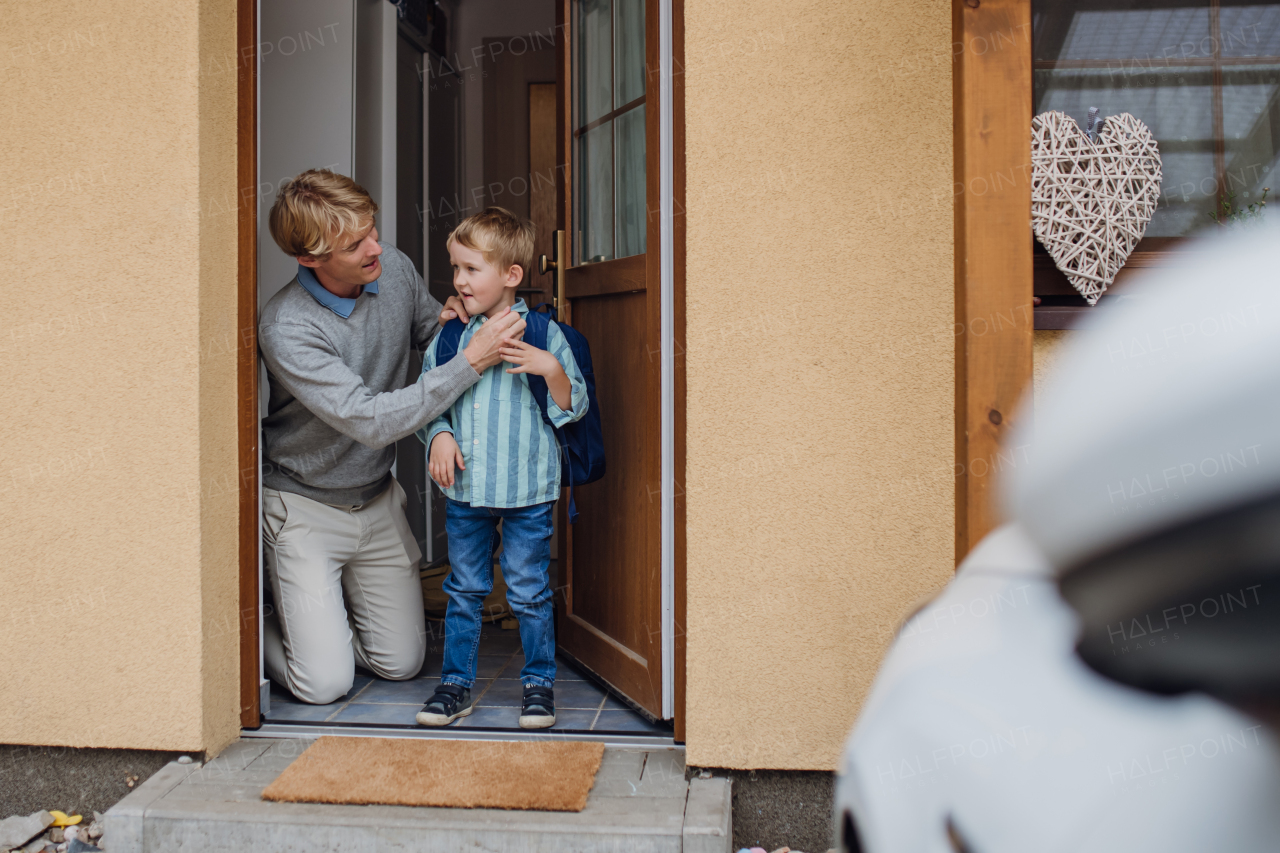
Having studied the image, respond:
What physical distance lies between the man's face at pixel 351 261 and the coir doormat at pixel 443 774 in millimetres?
1302

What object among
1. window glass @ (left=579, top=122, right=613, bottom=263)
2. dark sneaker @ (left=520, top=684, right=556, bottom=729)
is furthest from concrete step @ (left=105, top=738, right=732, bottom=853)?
window glass @ (left=579, top=122, right=613, bottom=263)

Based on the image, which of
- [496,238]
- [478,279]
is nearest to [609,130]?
[496,238]

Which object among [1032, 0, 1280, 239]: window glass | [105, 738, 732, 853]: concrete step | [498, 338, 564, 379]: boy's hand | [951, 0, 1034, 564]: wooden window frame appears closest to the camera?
[951, 0, 1034, 564]: wooden window frame

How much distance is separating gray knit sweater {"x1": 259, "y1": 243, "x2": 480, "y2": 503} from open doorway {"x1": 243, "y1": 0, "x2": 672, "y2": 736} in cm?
52

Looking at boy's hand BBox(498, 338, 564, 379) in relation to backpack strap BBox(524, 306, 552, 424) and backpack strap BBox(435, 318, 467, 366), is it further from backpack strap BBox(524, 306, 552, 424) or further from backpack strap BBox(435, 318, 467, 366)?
backpack strap BBox(435, 318, 467, 366)

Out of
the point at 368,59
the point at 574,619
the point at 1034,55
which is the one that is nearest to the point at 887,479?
the point at 1034,55

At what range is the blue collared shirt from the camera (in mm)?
2711

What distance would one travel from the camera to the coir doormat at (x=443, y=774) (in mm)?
2080

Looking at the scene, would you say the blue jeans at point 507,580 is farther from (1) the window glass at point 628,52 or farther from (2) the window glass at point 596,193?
(1) the window glass at point 628,52

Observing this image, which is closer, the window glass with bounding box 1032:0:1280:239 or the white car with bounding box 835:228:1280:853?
the white car with bounding box 835:228:1280:853

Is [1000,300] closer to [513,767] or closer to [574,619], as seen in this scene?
[513,767]

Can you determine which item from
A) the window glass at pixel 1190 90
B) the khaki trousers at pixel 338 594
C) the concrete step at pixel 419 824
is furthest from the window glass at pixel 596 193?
the concrete step at pixel 419 824

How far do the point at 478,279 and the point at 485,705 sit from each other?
1.26 metres

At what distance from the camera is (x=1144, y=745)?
396 mm
